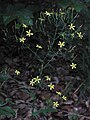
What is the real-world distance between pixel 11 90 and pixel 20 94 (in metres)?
0.10

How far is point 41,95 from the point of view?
3248mm

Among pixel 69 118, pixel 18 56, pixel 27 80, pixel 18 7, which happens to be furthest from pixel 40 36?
pixel 69 118

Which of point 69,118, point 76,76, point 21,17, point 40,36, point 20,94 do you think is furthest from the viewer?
point 40,36

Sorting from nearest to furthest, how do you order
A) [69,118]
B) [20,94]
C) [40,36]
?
[69,118] → [20,94] → [40,36]

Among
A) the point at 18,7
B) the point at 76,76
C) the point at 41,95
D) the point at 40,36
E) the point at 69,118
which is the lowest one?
the point at 69,118

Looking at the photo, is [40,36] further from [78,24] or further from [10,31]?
[78,24]

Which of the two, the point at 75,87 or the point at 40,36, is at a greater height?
the point at 40,36

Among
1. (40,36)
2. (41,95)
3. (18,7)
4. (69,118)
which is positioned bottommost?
(69,118)

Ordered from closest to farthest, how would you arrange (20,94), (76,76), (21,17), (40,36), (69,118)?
(21,17) < (69,118) < (20,94) < (76,76) < (40,36)

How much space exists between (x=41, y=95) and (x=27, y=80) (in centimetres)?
24

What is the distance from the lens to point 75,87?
11.2ft

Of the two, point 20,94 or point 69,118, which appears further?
point 20,94

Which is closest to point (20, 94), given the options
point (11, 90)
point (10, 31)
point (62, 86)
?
point (11, 90)

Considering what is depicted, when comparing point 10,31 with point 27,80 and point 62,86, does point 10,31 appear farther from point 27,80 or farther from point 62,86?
point 62,86
